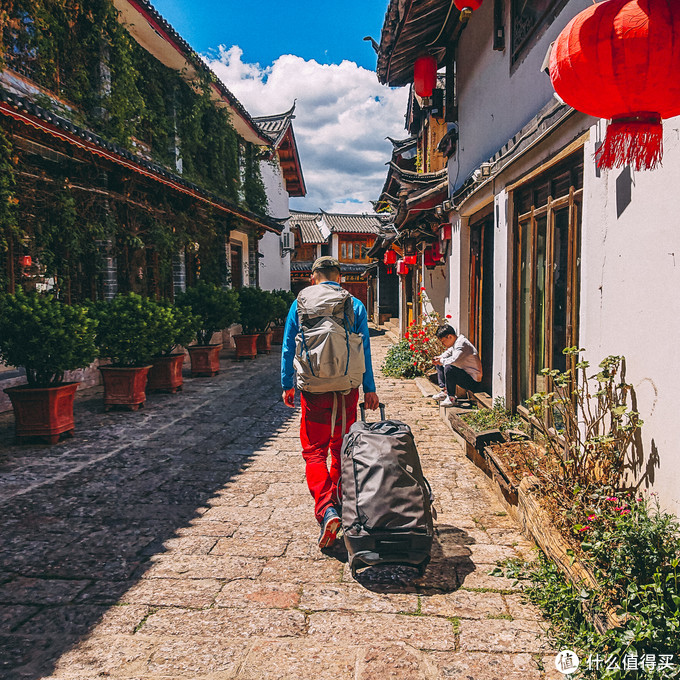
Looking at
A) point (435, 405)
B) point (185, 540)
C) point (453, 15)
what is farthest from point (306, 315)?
point (453, 15)

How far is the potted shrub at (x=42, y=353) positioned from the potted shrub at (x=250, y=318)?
7.73 meters

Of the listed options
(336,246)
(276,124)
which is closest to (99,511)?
(276,124)

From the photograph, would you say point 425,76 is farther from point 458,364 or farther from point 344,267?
point 344,267

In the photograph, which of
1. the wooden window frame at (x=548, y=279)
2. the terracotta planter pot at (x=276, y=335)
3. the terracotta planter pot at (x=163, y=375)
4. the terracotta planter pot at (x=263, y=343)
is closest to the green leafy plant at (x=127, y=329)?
the terracotta planter pot at (x=163, y=375)

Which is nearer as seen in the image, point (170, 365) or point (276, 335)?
point (170, 365)

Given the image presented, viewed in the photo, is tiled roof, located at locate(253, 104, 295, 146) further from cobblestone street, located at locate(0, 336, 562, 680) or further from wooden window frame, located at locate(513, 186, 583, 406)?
cobblestone street, located at locate(0, 336, 562, 680)

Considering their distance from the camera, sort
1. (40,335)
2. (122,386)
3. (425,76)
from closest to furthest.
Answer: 1. (40,335)
2. (122,386)
3. (425,76)

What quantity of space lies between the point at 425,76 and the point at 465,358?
4.41m

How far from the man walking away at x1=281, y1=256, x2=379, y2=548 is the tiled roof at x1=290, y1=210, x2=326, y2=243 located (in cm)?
3640

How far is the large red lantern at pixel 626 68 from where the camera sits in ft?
6.79

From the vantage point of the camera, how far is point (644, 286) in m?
2.90

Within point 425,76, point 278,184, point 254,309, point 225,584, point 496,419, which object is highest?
point 278,184

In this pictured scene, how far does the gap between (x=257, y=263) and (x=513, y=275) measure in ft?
53.4

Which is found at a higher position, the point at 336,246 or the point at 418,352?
the point at 336,246
